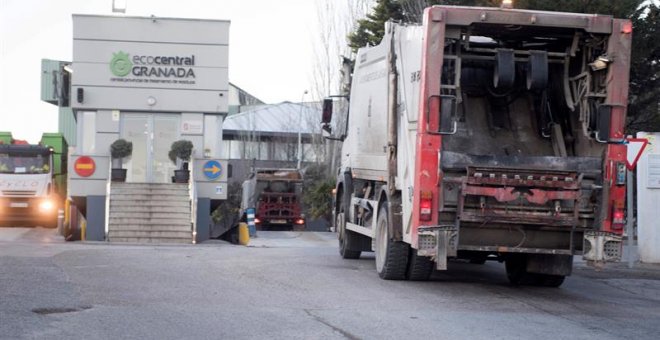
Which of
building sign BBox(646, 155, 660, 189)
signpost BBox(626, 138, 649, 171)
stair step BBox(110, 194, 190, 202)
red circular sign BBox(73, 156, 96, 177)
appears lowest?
stair step BBox(110, 194, 190, 202)

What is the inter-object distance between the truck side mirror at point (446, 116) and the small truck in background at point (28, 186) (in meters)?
22.6

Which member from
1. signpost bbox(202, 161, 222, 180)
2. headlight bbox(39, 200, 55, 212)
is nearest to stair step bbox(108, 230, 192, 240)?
signpost bbox(202, 161, 222, 180)

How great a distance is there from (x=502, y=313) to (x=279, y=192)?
1199 inches

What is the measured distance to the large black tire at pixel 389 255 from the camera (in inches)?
547

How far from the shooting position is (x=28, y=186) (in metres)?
32.7

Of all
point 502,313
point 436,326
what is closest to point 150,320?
point 436,326

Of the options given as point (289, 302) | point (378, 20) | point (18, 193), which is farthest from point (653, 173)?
point (18, 193)

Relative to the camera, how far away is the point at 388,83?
1451cm

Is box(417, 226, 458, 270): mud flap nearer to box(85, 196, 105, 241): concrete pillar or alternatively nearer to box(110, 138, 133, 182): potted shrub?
box(85, 196, 105, 241): concrete pillar

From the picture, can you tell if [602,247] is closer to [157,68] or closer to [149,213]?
[149,213]

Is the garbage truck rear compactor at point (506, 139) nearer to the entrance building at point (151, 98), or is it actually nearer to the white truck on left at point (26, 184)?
the entrance building at point (151, 98)

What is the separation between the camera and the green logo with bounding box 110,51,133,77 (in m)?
27.8

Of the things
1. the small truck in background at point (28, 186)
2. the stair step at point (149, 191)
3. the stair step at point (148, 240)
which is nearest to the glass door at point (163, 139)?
the stair step at point (149, 191)

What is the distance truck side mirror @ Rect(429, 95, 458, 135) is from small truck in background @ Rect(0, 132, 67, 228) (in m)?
22.6
